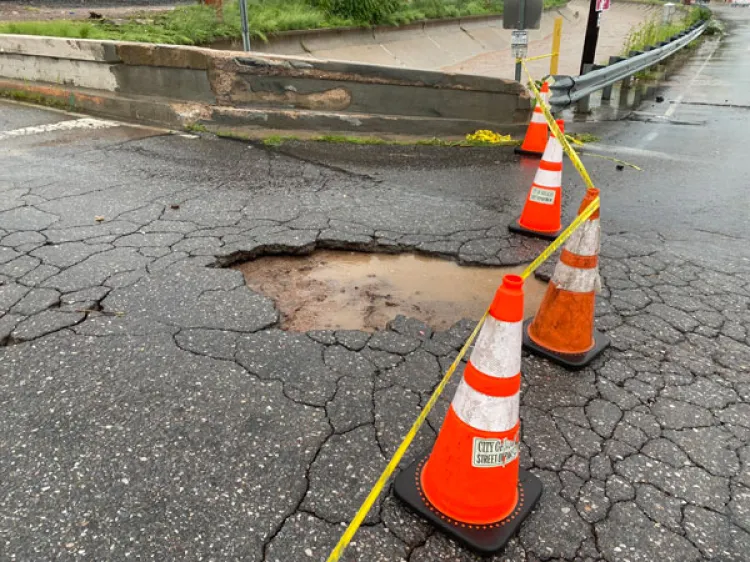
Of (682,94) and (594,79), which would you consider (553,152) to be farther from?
(682,94)

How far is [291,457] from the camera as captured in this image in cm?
232

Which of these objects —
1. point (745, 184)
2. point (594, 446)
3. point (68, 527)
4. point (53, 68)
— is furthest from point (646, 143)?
point (53, 68)

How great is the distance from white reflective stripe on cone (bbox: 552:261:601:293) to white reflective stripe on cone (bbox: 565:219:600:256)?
93mm

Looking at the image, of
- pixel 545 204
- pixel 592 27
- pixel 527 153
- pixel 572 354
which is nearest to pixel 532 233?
pixel 545 204

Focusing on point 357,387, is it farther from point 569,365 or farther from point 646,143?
point 646,143

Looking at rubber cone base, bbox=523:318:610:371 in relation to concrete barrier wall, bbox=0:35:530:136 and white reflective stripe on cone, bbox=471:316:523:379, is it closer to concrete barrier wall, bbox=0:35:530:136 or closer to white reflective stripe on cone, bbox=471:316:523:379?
white reflective stripe on cone, bbox=471:316:523:379

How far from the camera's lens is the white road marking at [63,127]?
6.93 m

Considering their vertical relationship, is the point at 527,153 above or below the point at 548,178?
below

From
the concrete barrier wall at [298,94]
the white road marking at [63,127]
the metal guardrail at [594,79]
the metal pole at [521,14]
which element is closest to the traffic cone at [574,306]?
the concrete barrier wall at [298,94]

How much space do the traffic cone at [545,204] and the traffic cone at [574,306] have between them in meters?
1.36

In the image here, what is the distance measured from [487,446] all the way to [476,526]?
302mm

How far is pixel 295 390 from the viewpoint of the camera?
8.85 feet

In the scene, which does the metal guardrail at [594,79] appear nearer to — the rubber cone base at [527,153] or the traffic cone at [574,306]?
the rubber cone base at [527,153]

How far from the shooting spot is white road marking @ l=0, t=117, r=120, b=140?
6930mm
